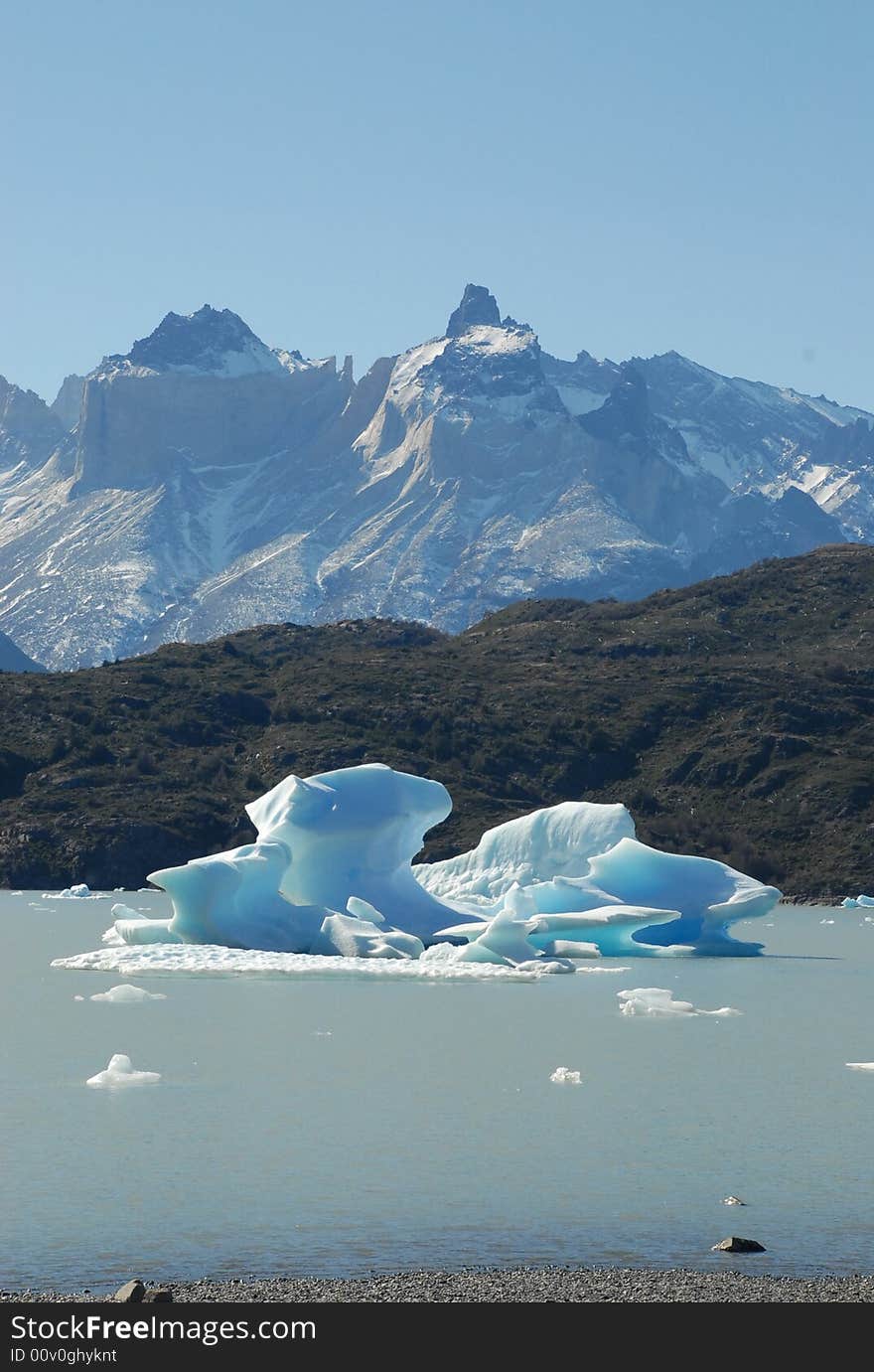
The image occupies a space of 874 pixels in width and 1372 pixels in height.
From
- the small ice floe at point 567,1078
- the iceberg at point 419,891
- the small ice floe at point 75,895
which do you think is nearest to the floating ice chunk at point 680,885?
the iceberg at point 419,891

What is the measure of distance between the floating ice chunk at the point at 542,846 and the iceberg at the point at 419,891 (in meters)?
0.04

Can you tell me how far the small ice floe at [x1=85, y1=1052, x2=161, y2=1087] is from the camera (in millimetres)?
23584

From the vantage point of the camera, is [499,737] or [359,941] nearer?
[359,941]

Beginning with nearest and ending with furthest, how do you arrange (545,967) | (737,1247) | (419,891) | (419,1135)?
1. (737,1247)
2. (419,1135)
3. (545,967)
4. (419,891)

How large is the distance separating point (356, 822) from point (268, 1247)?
2898cm

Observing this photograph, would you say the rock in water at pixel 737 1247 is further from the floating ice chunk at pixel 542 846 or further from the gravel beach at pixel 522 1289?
the floating ice chunk at pixel 542 846

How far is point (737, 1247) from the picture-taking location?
15594 millimetres

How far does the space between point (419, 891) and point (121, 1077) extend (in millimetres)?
23090

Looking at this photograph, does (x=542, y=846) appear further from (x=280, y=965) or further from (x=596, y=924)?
(x=280, y=965)

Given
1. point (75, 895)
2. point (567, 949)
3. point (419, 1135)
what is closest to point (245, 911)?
point (567, 949)

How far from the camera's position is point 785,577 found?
5217 inches
